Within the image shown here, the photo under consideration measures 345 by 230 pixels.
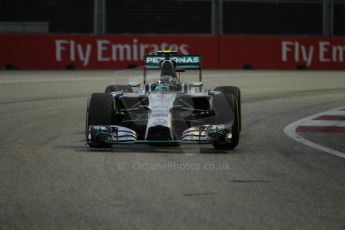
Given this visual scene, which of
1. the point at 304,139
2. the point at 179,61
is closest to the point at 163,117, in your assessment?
the point at 304,139

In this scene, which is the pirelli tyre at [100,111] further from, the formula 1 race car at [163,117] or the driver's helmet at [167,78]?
the driver's helmet at [167,78]

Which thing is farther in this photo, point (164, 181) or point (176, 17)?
point (176, 17)

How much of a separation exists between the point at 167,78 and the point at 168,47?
54.7ft

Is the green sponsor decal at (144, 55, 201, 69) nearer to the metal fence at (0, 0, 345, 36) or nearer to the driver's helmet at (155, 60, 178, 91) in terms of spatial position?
the driver's helmet at (155, 60, 178, 91)

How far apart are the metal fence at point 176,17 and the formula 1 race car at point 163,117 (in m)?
17.3

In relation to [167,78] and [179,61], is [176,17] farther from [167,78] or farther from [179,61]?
[167,78]

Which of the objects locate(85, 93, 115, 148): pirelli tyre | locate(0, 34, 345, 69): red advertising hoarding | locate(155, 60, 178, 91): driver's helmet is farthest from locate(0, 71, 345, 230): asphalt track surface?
locate(0, 34, 345, 69): red advertising hoarding

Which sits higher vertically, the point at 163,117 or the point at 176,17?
the point at 176,17

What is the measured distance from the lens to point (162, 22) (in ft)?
92.8

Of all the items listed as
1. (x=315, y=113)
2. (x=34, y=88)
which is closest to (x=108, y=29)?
(x=34, y=88)

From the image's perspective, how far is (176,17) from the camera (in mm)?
28469

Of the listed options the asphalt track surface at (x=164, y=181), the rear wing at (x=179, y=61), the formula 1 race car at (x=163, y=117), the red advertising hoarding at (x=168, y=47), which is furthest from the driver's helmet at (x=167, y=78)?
the red advertising hoarding at (x=168, y=47)

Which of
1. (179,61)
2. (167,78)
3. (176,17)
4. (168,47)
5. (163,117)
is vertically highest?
(176,17)

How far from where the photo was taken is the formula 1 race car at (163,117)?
9.27 m
